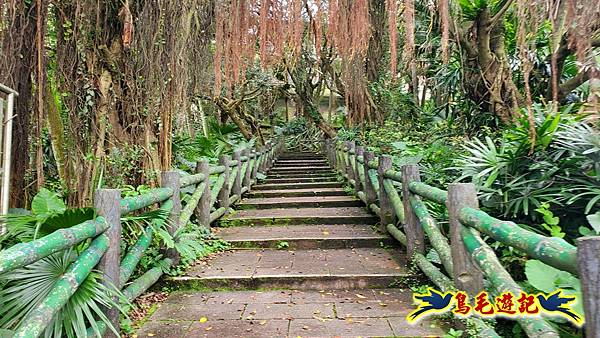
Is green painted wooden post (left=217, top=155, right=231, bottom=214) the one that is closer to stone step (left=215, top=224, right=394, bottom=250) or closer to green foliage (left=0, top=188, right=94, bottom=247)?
stone step (left=215, top=224, right=394, bottom=250)

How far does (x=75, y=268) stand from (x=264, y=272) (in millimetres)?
1613

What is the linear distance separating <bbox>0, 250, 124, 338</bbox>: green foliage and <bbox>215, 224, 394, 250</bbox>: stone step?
2138mm

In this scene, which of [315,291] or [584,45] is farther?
[315,291]

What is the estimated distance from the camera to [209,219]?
427cm

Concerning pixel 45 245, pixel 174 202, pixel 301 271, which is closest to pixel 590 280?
pixel 45 245

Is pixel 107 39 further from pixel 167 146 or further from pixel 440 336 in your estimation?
pixel 440 336

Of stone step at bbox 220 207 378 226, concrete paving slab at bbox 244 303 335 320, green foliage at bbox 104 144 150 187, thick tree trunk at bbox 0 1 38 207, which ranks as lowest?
concrete paving slab at bbox 244 303 335 320

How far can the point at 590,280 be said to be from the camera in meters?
1.08

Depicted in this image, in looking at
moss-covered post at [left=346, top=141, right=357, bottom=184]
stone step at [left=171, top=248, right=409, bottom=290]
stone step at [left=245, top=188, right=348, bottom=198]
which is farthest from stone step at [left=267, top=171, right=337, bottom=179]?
stone step at [left=171, top=248, right=409, bottom=290]

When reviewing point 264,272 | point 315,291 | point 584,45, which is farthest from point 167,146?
point 584,45

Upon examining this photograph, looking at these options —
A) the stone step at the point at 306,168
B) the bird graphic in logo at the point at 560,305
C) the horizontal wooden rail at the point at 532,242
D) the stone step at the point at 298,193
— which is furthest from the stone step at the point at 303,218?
the stone step at the point at 306,168

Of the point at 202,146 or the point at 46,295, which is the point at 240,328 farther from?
the point at 202,146

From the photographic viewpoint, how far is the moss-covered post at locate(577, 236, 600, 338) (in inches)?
42.2

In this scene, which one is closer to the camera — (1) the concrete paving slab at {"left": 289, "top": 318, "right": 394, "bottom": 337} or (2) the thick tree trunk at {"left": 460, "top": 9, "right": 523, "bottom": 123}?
(1) the concrete paving slab at {"left": 289, "top": 318, "right": 394, "bottom": 337}
